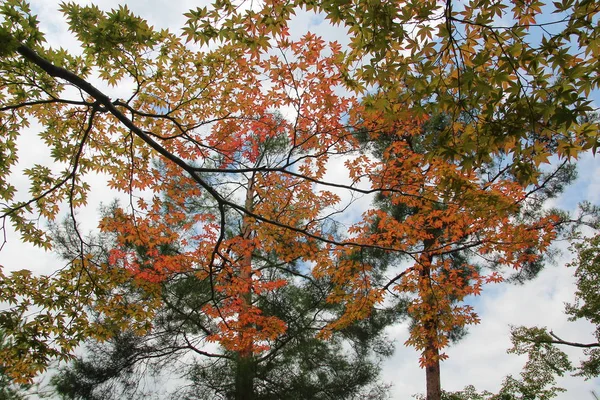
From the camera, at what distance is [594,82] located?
208 cm

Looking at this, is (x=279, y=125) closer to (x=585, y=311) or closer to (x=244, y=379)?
(x=244, y=379)

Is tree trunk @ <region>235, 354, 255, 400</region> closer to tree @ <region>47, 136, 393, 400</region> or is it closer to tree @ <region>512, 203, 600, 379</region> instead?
tree @ <region>47, 136, 393, 400</region>

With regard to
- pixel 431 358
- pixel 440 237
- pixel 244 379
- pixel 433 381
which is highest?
pixel 440 237

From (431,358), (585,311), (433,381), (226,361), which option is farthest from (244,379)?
(585,311)

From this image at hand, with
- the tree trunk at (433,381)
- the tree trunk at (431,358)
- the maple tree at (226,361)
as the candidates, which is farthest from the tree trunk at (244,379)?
the tree trunk at (433,381)

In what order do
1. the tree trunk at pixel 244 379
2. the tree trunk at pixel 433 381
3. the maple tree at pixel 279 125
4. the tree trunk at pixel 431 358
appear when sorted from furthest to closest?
1. the tree trunk at pixel 433 381
2. the tree trunk at pixel 431 358
3. the tree trunk at pixel 244 379
4. the maple tree at pixel 279 125

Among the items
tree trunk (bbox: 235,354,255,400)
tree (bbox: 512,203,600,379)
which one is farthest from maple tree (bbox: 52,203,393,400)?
tree (bbox: 512,203,600,379)

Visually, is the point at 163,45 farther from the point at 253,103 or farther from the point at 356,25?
the point at 356,25

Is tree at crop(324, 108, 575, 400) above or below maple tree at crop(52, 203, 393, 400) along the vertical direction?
above

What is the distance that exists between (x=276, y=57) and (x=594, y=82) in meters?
3.06

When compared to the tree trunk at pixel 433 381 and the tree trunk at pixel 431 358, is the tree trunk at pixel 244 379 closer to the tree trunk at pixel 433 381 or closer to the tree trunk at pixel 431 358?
the tree trunk at pixel 431 358

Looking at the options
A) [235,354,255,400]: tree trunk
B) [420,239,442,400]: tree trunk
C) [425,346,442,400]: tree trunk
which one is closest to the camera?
[235,354,255,400]: tree trunk

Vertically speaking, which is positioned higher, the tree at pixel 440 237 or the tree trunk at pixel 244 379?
the tree at pixel 440 237

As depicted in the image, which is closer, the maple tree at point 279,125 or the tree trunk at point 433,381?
the maple tree at point 279,125
